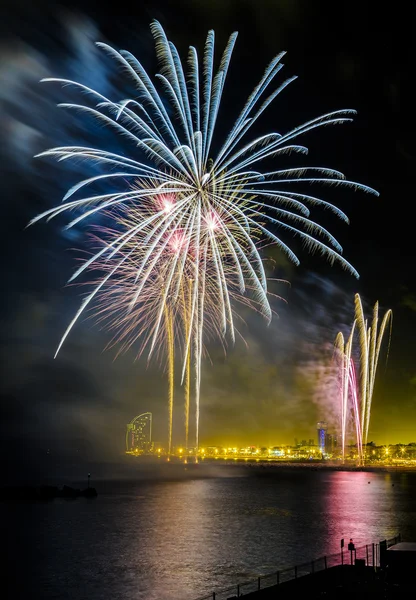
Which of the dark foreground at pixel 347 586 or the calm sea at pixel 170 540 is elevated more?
the dark foreground at pixel 347 586

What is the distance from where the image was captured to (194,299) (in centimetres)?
2722

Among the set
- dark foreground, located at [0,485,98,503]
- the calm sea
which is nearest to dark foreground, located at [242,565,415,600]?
the calm sea

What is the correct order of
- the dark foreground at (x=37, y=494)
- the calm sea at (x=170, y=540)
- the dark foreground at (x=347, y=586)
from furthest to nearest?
the dark foreground at (x=37, y=494) < the calm sea at (x=170, y=540) < the dark foreground at (x=347, y=586)

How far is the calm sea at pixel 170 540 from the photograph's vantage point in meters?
34.7

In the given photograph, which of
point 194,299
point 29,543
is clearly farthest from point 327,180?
point 29,543

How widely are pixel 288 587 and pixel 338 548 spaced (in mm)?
23623

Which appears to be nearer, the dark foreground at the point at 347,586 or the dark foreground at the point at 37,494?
the dark foreground at the point at 347,586

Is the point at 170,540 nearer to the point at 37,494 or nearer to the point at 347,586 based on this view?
the point at 347,586

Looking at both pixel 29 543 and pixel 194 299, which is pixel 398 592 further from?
pixel 29 543

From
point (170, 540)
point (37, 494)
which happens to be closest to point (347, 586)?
point (170, 540)

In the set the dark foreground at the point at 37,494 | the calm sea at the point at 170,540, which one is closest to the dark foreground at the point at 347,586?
the calm sea at the point at 170,540

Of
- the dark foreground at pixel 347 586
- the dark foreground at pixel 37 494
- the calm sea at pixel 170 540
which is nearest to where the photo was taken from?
the dark foreground at pixel 347 586

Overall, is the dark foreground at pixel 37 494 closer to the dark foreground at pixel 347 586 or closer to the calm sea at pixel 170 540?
the calm sea at pixel 170 540

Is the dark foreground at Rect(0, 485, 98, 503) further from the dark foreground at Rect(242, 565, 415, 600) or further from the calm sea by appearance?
the dark foreground at Rect(242, 565, 415, 600)
